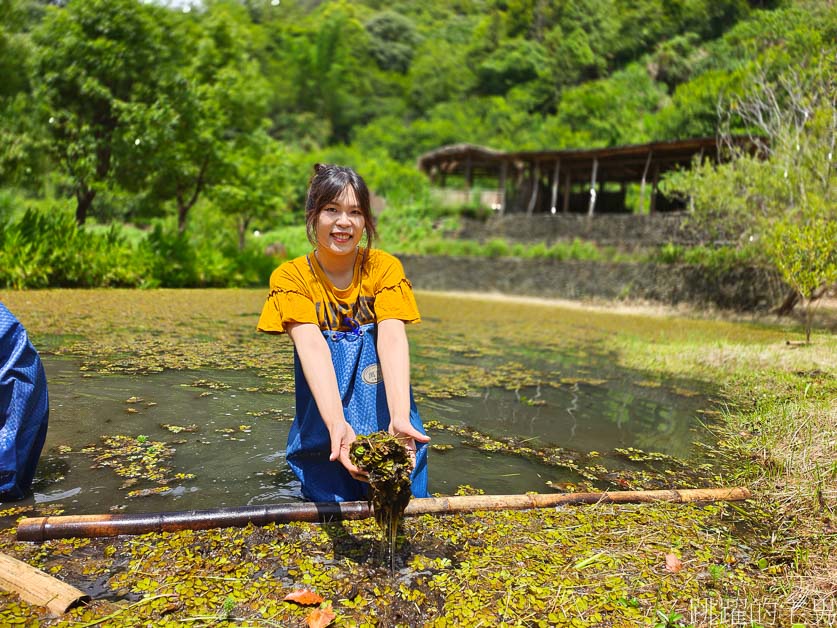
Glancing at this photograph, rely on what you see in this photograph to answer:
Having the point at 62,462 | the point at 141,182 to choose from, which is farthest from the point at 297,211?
the point at 62,462

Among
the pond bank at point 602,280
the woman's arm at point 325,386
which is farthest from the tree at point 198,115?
the woman's arm at point 325,386

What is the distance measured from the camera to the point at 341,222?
7.55 ft

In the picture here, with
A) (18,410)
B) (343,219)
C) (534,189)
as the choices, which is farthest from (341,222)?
(534,189)

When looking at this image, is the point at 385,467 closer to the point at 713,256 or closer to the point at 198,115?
the point at 713,256

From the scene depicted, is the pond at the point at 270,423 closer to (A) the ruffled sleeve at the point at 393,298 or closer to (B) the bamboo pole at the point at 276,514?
(B) the bamboo pole at the point at 276,514

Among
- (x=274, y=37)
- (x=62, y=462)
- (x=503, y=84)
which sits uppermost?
(x=274, y=37)

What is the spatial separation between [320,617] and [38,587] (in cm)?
80

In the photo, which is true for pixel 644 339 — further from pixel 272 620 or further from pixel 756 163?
pixel 272 620

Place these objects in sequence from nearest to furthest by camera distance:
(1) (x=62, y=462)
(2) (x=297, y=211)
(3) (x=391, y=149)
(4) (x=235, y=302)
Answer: (1) (x=62, y=462) → (4) (x=235, y=302) → (2) (x=297, y=211) → (3) (x=391, y=149)

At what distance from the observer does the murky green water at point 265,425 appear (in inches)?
103

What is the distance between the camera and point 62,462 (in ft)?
9.16

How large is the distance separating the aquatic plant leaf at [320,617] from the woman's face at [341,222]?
1295 mm

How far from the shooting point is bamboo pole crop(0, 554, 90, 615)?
5.24ft

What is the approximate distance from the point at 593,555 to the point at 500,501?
46 centimetres
